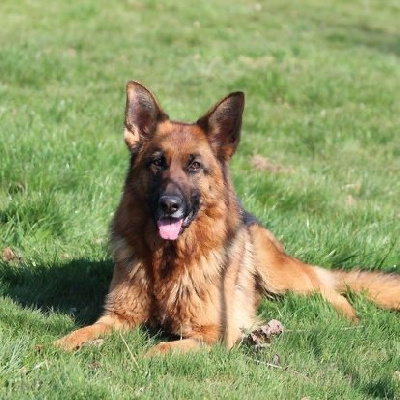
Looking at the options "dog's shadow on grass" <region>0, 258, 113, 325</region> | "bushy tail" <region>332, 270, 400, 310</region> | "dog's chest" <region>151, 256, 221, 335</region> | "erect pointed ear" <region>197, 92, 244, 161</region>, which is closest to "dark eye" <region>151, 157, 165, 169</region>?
"erect pointed ear" <region>197, 92, 244, 161</region>

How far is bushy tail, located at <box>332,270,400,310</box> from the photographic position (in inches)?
235

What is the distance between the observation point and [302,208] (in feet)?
25.8

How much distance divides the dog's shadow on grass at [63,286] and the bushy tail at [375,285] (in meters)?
1.75

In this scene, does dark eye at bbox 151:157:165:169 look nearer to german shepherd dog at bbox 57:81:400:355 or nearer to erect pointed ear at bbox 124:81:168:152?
german shepherd dog at bbox 57:81:400:355

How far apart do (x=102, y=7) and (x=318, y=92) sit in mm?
6272

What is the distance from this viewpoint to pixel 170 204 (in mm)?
4891

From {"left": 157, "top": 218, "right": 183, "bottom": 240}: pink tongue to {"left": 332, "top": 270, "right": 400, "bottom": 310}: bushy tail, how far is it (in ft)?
5.50

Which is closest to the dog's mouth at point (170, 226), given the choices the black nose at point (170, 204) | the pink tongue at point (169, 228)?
the pink tongue at point (169, 228)

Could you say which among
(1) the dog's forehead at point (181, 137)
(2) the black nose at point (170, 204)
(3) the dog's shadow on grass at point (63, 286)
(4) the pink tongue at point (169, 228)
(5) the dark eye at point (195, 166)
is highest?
Result: (1) the dog's forehead at point (181, 137)

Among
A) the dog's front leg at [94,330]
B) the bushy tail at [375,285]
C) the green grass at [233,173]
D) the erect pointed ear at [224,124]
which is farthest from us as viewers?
the bushy tail at [375,285]

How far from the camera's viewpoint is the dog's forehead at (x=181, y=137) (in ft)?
17.0

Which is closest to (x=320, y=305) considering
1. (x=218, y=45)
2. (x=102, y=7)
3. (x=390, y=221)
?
(x=390, y=221)

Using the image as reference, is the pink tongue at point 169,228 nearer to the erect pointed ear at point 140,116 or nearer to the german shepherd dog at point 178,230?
the german shepherd dog at point 178,230

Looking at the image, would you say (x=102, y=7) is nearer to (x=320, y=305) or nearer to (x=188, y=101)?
(x=188, y=101)
